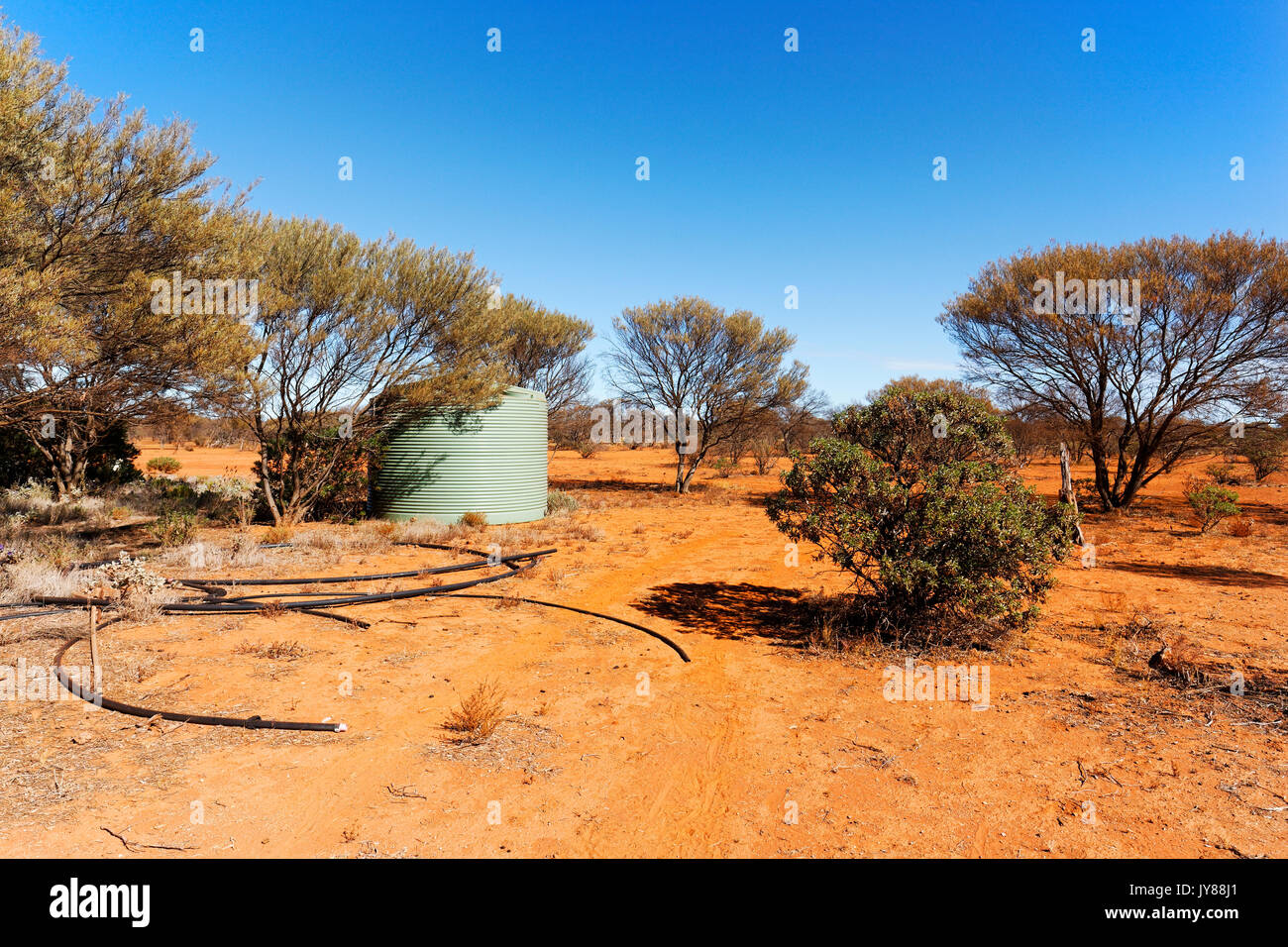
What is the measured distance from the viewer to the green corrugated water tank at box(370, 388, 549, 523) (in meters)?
15.6

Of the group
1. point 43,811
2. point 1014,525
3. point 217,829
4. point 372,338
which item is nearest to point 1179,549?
point 1014,525

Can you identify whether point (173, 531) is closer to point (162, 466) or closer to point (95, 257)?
point (95, 257)

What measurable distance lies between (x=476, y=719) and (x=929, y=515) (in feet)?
16.5

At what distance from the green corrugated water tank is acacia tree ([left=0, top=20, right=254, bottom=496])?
5374 millimetres

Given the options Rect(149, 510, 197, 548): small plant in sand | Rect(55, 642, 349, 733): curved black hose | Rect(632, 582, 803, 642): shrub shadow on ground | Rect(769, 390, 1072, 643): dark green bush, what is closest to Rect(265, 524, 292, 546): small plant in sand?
Rect(149, 510, 197, 548): small plant in sand

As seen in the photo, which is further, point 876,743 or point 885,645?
point 885,645

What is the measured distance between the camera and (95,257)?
8781 mm

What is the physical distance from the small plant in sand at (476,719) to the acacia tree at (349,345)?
10.6m

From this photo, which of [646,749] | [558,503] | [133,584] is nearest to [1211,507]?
[558,503]

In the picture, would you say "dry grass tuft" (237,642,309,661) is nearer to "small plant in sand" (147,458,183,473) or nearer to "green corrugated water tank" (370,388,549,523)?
"green corrugated water tank" (370,388,549,523)

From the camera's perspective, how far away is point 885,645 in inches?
279
